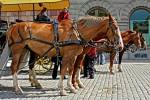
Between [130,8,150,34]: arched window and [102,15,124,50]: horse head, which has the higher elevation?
[130,8,150,34]: arched window

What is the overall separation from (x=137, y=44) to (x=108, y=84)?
609 cm

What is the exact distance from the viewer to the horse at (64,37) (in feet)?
42.9

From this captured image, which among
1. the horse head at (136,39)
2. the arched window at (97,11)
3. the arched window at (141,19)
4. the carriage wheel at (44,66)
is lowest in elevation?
the carriage wheel at (44,66)

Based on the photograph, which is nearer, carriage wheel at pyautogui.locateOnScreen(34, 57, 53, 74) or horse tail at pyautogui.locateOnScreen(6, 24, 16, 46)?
horse tail at pyautogui.locateOnScreen(6, 24, 16, 46)

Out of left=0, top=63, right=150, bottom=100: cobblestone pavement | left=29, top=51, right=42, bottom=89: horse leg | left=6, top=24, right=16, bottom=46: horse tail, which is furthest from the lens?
left=29, top=51, right=42, bottom=89: horse leg

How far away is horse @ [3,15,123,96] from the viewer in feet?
42.9

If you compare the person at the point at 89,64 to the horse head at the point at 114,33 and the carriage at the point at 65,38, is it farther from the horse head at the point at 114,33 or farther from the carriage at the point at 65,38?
the horse head at the point at 114,33

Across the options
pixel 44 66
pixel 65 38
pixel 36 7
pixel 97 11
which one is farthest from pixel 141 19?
pixel 65 38

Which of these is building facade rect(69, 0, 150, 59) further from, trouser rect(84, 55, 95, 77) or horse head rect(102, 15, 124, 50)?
horse head rect(102, 15, 124, 50)

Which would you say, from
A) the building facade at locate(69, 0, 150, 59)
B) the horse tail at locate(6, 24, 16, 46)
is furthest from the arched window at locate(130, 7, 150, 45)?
the horse tail at locate(6, 24, 16, 46)

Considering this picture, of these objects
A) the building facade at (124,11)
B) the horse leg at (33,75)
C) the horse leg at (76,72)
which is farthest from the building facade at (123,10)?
the horse leg at (76,72)

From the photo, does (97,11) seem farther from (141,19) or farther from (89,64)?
(89,64)

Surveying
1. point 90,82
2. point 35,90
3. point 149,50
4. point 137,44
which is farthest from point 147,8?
point 35,90

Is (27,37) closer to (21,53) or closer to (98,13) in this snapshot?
(21,53)
